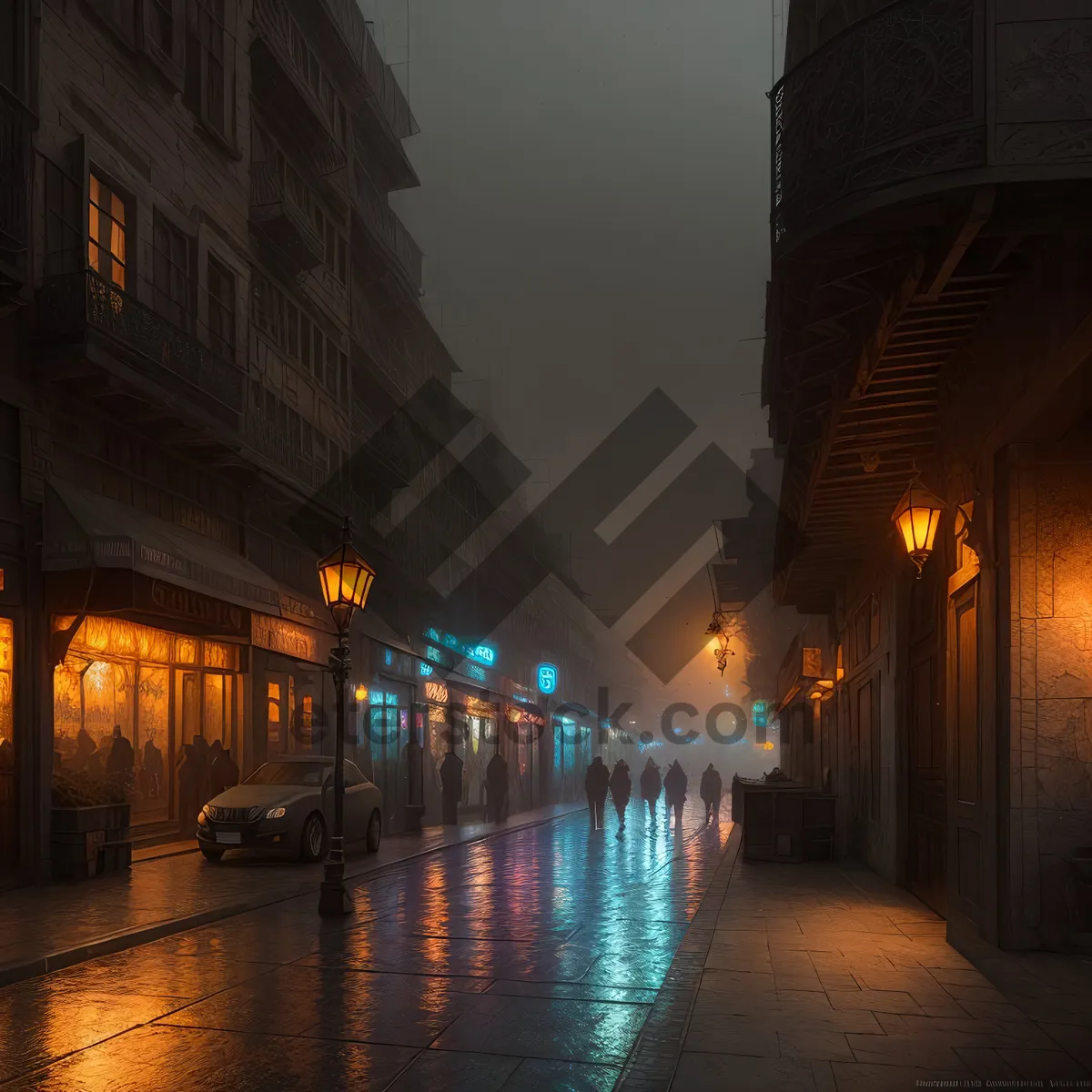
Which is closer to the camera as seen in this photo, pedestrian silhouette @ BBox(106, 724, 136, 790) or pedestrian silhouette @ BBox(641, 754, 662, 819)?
pedestrian silhouette @ BBox(106, 724, 136, 790)

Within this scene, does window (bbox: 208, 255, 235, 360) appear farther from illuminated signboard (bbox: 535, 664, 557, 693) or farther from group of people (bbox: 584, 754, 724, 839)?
illuminated signboard (bbox: 535, 664, 557, 693)

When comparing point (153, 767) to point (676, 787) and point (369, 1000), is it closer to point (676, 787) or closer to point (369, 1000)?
point (369, 1000)

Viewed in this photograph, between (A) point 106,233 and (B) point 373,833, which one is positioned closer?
(A) point 106,233

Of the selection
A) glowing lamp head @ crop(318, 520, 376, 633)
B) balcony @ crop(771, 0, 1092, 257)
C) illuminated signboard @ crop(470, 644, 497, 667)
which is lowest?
illuminated signboard @ crop(470, 644, 497, 667)

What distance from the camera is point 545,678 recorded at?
58.6 meters

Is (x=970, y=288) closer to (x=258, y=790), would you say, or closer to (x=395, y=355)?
(x=258, y=790)

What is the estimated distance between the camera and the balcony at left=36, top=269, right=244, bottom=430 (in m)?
16.3

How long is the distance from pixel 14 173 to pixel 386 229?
20856 millimetres

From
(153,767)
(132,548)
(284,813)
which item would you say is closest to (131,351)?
(132,548)

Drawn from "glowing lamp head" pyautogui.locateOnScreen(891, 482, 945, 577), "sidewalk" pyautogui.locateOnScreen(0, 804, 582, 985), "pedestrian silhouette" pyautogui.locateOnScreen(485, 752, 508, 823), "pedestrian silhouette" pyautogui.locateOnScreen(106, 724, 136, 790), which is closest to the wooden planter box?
"sidewalk" pyautogui.locateOnScreen(0, 804, 582, 985)

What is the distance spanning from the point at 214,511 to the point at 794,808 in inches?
460

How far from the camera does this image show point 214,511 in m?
22.6

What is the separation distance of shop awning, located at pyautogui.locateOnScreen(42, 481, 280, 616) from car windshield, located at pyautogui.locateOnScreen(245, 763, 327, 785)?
9.15 feet

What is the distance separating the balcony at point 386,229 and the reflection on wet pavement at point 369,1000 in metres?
22.5
